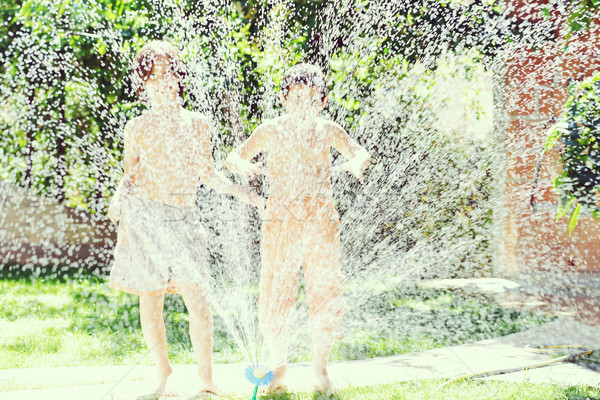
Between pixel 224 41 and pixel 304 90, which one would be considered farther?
pixel 224 41

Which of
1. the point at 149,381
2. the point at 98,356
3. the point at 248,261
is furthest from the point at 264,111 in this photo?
the point at 149,381

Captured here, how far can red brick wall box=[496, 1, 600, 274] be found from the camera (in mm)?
7164

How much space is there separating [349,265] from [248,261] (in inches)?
44.9

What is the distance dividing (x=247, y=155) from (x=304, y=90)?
443 mm

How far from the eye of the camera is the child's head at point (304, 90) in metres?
3.00

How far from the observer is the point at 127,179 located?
2.98m

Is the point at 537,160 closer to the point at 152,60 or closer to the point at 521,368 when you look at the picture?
the point at 521,368

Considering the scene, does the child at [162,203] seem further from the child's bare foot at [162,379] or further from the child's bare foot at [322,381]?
the child's bare foot at [322,381]

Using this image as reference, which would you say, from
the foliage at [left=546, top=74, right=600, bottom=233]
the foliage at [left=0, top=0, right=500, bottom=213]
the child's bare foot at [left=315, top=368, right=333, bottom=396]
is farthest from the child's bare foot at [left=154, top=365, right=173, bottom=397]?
the foliage at [left=0, top=0, right=500, bottom=213]

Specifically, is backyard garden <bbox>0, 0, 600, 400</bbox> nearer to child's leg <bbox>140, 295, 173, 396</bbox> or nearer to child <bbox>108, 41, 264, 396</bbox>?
child's leg <bbox>140, 295, 173, 396</bbox>

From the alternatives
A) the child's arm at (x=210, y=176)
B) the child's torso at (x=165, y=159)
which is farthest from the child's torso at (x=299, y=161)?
the child's torso at (x=165, y=159)

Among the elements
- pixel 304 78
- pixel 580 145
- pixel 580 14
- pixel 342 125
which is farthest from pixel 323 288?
pixel 342 125

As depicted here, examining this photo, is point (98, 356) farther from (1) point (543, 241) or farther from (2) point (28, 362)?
(1) point (543, 241)

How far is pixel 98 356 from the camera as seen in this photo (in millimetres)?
3926
